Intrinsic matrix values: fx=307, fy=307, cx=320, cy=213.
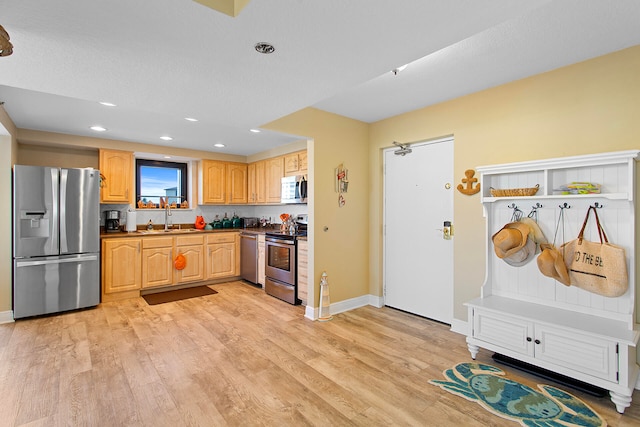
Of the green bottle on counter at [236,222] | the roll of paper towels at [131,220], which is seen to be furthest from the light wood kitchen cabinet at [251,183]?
the roll of paper towels at [131,220]

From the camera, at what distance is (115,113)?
3.36 metres

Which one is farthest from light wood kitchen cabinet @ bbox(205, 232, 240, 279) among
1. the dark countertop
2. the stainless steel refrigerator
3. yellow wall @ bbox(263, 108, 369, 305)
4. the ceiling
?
the ceiling

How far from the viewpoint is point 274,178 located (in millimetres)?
5227

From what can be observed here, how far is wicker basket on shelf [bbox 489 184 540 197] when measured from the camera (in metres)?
2.57

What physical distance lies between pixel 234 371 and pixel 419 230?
250 cm

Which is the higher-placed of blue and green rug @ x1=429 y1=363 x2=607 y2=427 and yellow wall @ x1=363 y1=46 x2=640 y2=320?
yellow wall @ x1=363 y1=46 x2=640 y2=320

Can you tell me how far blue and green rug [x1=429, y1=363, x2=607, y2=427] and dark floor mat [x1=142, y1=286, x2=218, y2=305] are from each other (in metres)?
3.67

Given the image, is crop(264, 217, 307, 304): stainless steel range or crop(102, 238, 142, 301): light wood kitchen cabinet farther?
crop(102, 238, 142, 301): light wood kitchen cabinet

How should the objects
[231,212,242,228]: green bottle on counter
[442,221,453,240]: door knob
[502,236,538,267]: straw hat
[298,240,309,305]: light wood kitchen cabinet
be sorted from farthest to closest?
[231,212,242,228]: green bottle on counter
[298,240,309,305]: light wood kitchen cabinet
[442,221,453,240]: door knob
[502,236,538,267]: straw hat

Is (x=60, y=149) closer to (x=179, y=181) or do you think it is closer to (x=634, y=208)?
(x=179, y=181)

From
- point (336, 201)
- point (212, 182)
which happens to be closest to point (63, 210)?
point (212, 182)

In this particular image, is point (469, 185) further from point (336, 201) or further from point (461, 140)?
point (336, 201)

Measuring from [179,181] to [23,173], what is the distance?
7.79 ft

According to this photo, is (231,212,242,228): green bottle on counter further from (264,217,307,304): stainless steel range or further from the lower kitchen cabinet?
(264,217,307,304): stainless steel range
